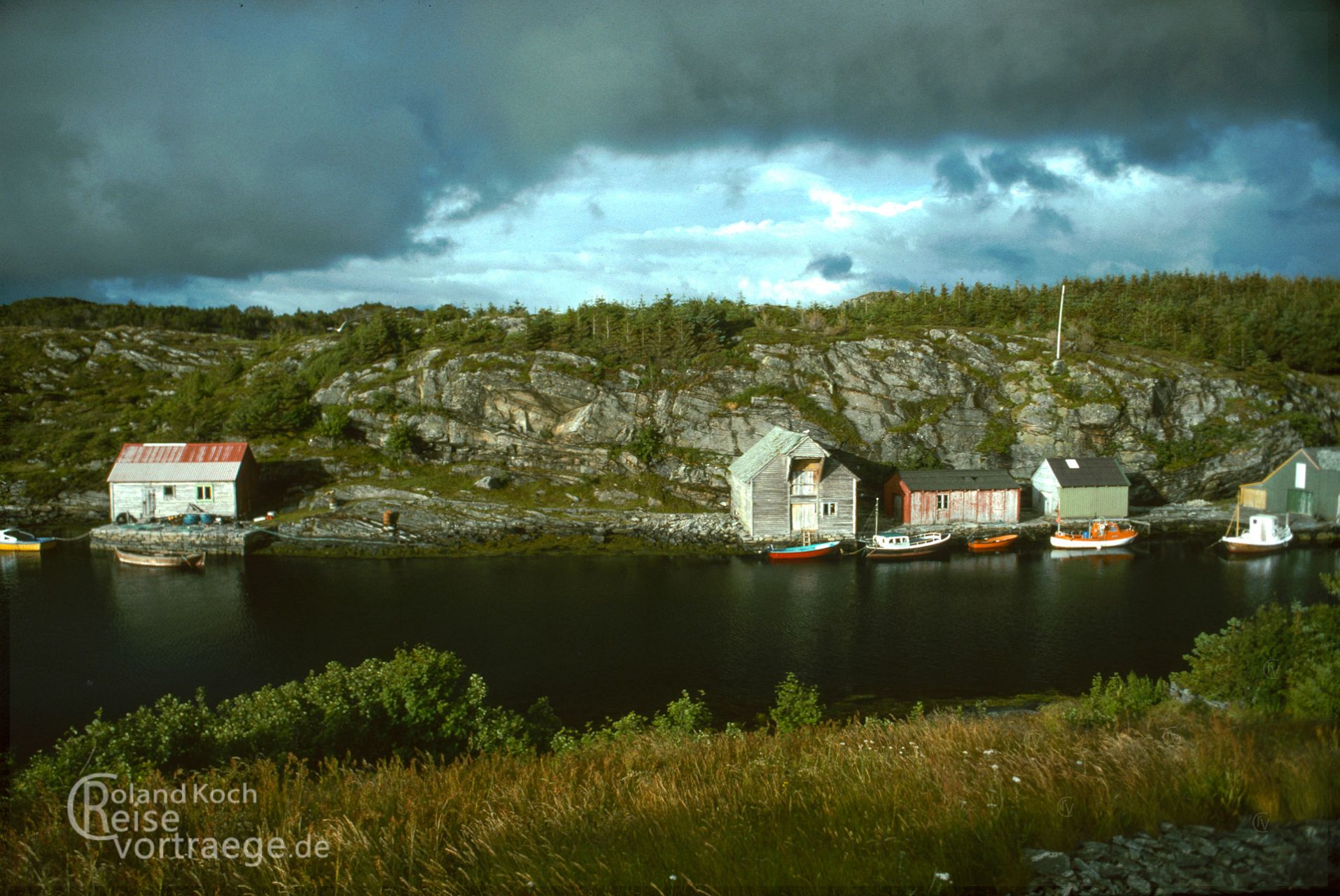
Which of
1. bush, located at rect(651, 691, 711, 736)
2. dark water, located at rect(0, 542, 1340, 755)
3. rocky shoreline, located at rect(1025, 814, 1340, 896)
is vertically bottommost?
dark water, located at rect(0, 542, 1340, 755)

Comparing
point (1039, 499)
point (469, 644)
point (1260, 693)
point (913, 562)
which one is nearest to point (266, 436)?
point (469, 644)

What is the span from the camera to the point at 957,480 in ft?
115

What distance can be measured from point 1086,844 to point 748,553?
27.5 m

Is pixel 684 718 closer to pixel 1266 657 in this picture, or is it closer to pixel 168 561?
pixel 1266 657

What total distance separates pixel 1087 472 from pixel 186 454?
43.8m

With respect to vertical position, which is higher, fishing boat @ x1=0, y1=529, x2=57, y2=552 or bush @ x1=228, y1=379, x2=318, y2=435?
bush @ x1=228, y1=379, x2=318, y2=435

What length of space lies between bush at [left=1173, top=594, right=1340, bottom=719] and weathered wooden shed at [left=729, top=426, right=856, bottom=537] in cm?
2024

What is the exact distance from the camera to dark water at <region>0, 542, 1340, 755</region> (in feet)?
57.8

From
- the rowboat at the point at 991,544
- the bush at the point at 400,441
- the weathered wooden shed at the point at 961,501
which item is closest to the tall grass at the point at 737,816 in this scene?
the rowboat at the point at 991,544

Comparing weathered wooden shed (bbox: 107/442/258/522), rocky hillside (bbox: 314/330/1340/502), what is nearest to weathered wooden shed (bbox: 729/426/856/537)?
rocky hillside (bbox: 314/330/1340/502)

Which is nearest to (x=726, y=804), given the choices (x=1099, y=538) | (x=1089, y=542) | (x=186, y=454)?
(x=1089, y=542)

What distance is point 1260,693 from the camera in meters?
10.2

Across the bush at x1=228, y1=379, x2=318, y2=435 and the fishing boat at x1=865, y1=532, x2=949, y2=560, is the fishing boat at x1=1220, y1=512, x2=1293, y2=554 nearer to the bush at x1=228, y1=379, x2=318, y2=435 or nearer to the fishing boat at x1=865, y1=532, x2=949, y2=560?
the fishing boat at x1=865, y1=532, x2=949, y2=560

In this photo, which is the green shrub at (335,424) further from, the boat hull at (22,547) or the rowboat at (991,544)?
the rowboat at (991,544)
